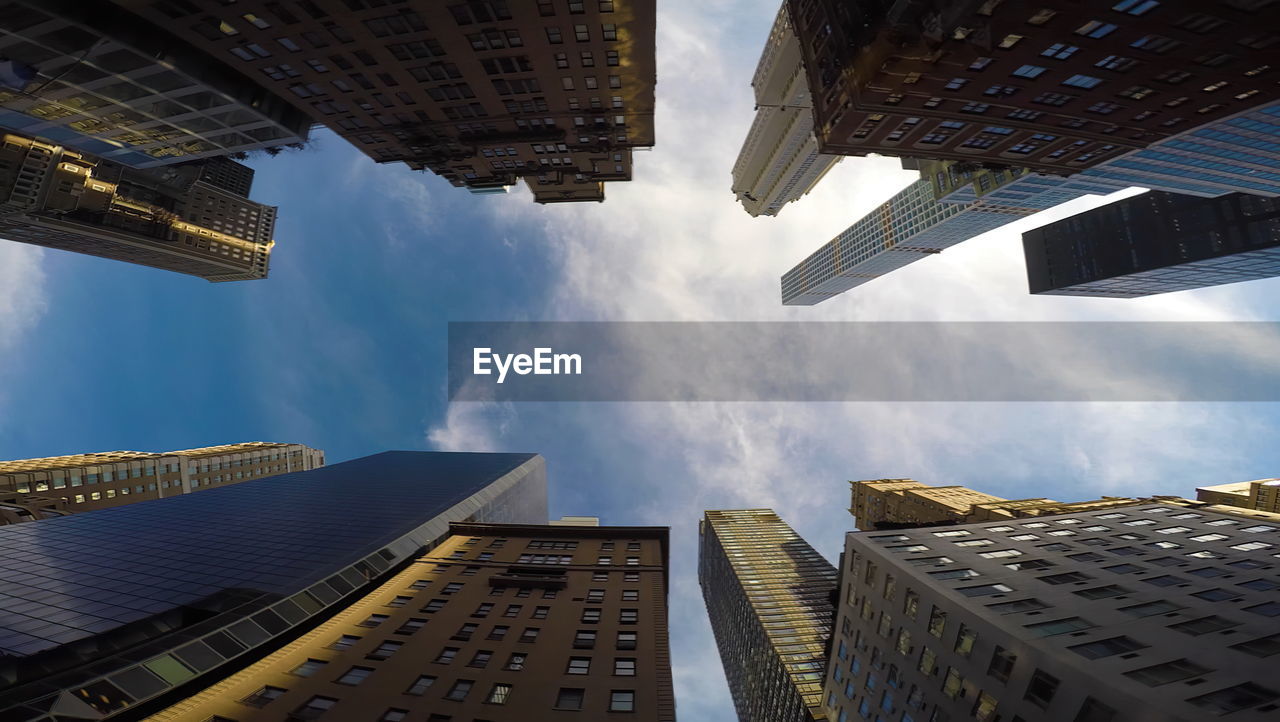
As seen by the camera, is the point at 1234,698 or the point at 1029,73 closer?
the point at 1234,698

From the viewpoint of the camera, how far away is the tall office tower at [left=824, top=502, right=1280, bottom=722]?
24.5 m

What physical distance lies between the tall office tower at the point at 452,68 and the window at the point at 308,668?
47629mm

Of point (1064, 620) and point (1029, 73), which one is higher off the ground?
point (1029, 73)

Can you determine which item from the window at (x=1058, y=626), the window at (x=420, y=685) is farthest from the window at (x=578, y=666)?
the window at (x=1058, y=626)

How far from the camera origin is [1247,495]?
87.1 meters

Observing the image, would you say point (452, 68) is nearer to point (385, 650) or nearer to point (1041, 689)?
point (385, 650)

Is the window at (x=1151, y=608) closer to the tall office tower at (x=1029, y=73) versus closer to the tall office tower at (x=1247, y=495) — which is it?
the tall office tower at (x=1029, y=73)

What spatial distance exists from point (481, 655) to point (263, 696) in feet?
40.8

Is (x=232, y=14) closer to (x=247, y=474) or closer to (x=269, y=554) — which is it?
(x=269, y=554)

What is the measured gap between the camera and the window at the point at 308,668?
104 feet

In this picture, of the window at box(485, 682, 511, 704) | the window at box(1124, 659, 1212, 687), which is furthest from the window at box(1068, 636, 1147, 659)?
the window at box(485, 682, 511, 704)

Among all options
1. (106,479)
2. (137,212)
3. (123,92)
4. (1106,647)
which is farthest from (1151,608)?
(137,212)

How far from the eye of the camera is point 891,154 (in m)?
60.7

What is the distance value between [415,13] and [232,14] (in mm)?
13477
